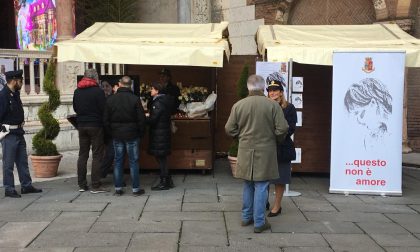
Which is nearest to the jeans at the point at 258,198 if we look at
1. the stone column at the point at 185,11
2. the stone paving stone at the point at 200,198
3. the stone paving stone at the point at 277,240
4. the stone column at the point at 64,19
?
the stone paving stone at the point at 277,240

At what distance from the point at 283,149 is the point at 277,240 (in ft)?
4.12

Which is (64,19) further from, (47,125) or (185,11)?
(47,125)

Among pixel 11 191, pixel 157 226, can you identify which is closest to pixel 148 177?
pixel 11 191

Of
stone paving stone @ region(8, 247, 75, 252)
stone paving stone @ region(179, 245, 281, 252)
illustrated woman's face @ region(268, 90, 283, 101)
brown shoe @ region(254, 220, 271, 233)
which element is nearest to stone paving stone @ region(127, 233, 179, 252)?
stone paving stone @ region(179, 245, 281, 252)

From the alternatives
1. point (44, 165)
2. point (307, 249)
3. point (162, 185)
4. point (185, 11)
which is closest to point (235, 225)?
point (307, 249)

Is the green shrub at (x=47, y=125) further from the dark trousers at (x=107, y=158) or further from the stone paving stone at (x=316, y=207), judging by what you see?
the stone paving stone at (x=316, y=207)

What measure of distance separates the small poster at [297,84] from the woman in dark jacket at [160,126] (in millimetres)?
2113

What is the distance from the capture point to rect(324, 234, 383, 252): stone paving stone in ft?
16.6

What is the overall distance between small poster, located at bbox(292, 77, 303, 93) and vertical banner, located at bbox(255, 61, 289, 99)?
1.13ft

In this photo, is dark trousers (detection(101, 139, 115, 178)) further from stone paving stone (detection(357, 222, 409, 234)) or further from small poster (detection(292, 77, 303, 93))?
stone paving stone (detection(357, 222, 409, 234))

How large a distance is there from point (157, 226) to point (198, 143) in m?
3.35

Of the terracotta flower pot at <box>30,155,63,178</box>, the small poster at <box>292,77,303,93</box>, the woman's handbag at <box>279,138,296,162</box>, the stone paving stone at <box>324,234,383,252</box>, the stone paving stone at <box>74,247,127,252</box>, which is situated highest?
the small poster at <box>292,77,303,93</box>

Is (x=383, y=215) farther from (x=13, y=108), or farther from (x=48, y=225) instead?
(x=13, y=108)

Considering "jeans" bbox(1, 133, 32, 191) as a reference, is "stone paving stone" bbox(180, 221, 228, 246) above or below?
below
